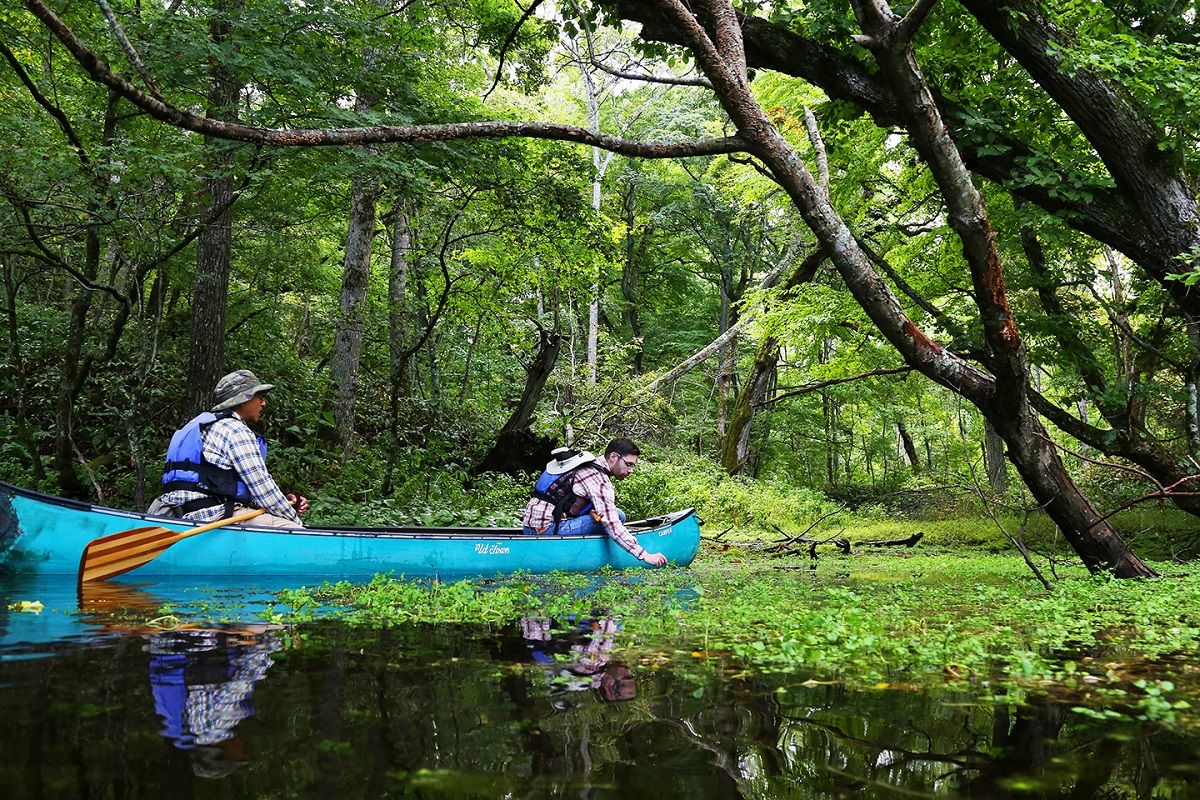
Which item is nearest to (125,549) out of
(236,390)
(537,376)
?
(236,390)

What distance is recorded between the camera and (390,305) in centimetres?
1176

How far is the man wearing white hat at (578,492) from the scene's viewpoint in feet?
25.0

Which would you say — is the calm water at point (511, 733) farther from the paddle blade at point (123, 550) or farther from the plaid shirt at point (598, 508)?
the plaid shirt at point (598, 508)

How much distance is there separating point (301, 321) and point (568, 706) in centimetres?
1679

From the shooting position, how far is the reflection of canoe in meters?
5.76

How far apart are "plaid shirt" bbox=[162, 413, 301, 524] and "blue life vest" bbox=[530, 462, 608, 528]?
2787mm

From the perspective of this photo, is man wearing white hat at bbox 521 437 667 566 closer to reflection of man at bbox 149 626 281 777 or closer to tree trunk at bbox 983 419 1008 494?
reflection of man at bbox 149 626 281 777

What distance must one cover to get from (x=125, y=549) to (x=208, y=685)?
412 cm

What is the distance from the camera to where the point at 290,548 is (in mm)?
6348

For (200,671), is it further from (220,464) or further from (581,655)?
(220,464)

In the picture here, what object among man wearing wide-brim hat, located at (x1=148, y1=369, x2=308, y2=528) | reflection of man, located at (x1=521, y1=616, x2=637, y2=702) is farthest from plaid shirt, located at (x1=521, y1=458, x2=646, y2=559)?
reflection of man, located at (x1=521, y1=616, x2=637, y2=702)

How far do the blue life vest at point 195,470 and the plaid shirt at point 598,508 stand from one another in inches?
120

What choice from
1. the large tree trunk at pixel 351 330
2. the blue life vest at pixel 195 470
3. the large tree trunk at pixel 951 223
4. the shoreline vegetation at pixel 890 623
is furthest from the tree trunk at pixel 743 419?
the blue life vest at pixel 195 470

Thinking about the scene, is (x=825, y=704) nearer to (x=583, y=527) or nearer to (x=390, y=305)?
(x=583, y=527)
